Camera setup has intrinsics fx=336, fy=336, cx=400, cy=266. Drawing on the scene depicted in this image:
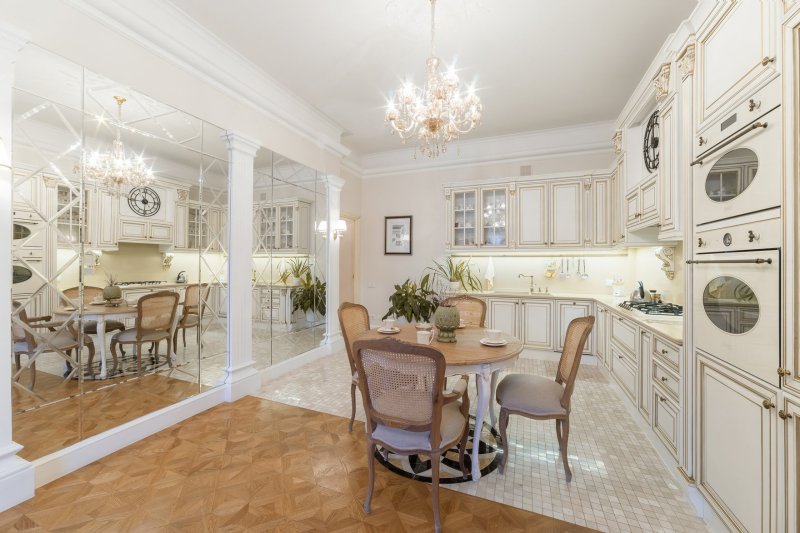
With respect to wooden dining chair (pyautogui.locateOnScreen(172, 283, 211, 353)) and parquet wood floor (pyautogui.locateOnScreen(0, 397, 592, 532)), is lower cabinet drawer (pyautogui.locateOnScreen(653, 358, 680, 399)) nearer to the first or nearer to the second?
parquet wood floor (pyautogui.locateOnScreen(0, 397, 592, 532))

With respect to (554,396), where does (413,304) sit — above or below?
above

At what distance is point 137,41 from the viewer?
2.61 m

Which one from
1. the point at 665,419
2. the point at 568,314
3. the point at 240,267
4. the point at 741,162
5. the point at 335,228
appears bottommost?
the point at 665,419

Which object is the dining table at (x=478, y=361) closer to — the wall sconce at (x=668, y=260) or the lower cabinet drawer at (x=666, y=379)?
the lower cabinet drawer at (x=666, y=379)

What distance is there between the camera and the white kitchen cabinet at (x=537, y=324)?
15.7 ft

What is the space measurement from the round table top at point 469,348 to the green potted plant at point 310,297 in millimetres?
1962

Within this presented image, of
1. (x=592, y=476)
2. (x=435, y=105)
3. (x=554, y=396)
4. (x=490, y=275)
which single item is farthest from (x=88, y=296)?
(x=490, y=275)

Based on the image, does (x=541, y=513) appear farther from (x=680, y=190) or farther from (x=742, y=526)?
(x=680, y=190)

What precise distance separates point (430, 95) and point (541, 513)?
2847mm

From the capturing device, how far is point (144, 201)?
2727 mm

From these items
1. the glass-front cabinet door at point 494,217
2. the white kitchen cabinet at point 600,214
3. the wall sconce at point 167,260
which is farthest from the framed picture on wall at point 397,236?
the wall sconce at point 167,260

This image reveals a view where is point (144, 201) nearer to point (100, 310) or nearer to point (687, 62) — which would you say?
Result: point (100, 310)

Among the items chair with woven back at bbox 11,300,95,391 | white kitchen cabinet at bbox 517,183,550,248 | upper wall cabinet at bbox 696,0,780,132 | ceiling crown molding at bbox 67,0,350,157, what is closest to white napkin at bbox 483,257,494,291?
white kitchen cabinet at bbox 517,183,550,248

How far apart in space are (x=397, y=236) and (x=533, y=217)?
2392 mm
